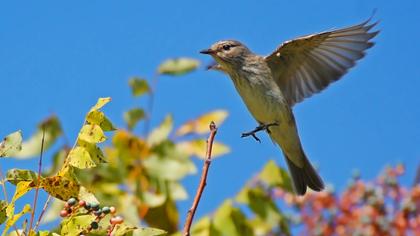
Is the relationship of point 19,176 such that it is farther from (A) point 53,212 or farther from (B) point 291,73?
(B) point 291,73

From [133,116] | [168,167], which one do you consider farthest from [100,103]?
[133,116]

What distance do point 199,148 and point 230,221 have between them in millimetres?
802

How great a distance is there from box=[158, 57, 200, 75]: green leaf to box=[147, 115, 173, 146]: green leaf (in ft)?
1.25

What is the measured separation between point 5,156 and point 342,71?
3.84 m

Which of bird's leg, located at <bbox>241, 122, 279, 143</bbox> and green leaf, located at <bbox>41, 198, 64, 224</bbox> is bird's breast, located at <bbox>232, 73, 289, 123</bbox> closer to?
bird's leg, located at <bbox>241, 122, 279, 143</bbox>

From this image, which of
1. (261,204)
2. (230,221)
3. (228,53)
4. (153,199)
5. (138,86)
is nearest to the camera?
(230,221)

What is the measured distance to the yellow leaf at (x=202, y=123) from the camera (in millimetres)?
5055

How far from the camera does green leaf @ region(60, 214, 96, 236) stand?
7.17ft

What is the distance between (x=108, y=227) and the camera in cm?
228

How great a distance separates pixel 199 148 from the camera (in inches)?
193

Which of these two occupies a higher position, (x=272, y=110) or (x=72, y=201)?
(x=272, y=110)

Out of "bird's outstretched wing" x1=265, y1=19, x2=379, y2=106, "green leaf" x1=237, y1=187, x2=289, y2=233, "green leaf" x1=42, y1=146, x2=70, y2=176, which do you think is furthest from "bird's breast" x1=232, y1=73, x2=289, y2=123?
"green leaf" x1=42, y1=146, x2=70, y2=176

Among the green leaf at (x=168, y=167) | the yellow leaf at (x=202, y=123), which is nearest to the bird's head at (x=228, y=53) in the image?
the yellow leaf at (x=202, y=123)

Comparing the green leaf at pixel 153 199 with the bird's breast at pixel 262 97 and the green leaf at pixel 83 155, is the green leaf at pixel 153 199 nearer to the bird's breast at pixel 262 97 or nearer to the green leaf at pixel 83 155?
the bird's breast at pixel 262 97
